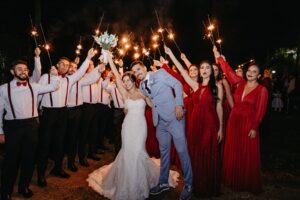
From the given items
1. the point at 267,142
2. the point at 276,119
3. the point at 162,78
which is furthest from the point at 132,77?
the point at 276,119

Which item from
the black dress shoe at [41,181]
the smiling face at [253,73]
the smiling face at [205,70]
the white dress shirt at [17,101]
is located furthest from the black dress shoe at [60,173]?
the smiling face at [253,73]

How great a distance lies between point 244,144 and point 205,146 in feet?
2.75

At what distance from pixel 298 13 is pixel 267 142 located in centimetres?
2071

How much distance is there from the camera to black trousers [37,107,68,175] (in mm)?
6422

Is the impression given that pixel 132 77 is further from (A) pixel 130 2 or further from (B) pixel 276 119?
(B) pixel 276 119

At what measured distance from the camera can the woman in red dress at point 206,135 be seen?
5.73 meters

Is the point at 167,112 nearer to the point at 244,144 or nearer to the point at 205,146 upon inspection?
the point at 205,146

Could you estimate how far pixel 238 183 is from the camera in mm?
6180

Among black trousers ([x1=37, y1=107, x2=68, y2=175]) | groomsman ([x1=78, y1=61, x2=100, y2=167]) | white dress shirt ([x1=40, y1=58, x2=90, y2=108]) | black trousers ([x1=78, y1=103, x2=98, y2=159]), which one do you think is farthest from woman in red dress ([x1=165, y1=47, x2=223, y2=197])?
groomsman ([x1=78, y1=61, x2=100, y2=167])

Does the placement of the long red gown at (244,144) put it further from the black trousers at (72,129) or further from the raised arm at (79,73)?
the black trousers at (72,129)

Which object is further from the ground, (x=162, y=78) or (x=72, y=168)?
(x=162, y=78)

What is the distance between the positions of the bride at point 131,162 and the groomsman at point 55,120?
3.33ft

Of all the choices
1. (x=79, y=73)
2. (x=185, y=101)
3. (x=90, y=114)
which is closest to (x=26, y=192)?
(x=79, y=73)

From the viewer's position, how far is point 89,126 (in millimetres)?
8492
